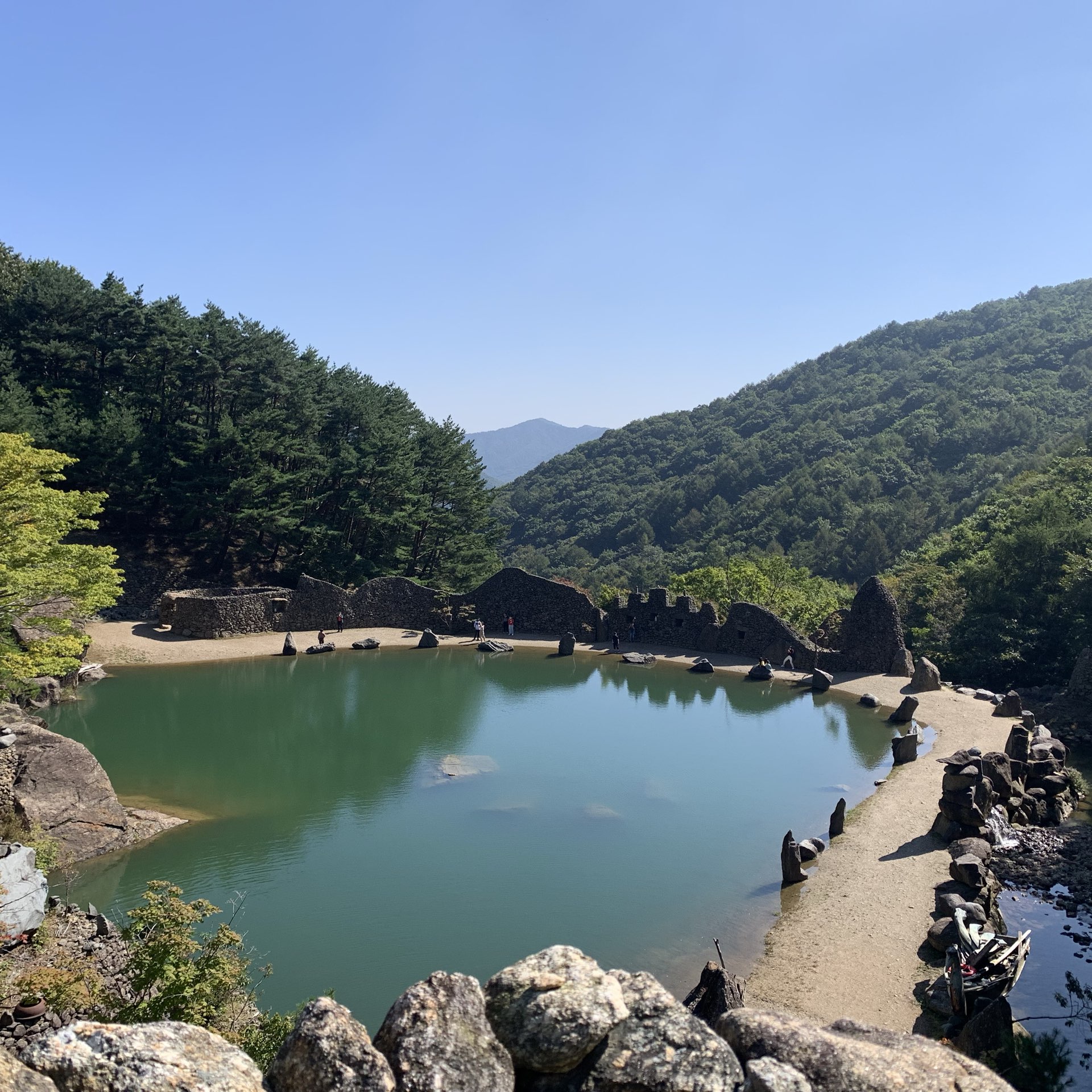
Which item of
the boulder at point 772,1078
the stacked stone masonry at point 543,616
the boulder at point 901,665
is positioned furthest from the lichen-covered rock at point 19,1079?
the stacked stone masonry at point 543,616

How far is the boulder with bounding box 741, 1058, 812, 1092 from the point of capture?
4375 mm

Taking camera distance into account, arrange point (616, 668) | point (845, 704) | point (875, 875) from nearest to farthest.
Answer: point (875, 875) < point (845, 704) < point (616, 668)

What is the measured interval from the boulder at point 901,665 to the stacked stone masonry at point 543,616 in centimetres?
3

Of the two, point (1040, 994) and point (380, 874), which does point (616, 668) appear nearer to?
point (380, 874)

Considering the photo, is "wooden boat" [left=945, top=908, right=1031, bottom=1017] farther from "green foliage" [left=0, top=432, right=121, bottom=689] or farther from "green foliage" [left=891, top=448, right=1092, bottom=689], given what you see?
"green foliage" [left=891, top=448, right=1092, bottom=689]

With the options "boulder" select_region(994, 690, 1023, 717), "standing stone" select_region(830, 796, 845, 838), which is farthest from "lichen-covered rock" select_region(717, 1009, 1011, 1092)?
"boulder" select_region(994, 690, 1023, 717)

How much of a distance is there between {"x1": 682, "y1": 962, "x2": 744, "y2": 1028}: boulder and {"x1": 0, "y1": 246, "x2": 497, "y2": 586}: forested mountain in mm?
27131

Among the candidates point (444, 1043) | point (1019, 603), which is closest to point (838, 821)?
point (444, 1043)

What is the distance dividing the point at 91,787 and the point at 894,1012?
11119 millimetres

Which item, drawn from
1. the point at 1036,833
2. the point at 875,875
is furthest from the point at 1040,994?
the point at 1036,833

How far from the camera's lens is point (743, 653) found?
2705 cm

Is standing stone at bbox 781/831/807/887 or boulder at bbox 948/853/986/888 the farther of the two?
standing stone at bbox 781/831/807/887

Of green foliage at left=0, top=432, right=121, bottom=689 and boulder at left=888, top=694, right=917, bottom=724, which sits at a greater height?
green foliage at left=0, top=432, right=121, bottom=689

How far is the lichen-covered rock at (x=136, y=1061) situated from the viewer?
408cm
